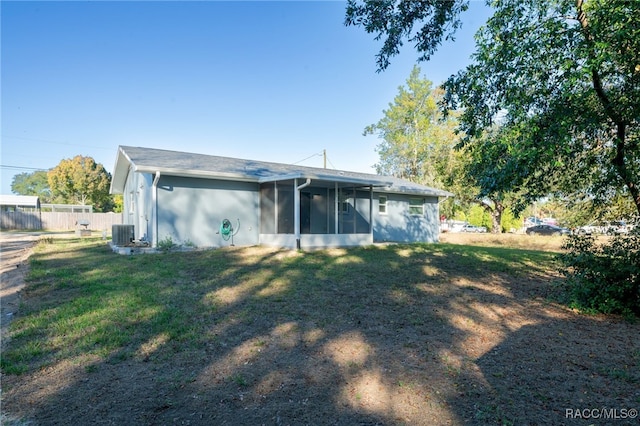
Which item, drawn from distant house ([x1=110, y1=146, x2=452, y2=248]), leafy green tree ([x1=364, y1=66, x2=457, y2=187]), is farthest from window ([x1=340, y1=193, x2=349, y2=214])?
leafy green tree ([x1=364, y1=66, x2=457, y2=187])

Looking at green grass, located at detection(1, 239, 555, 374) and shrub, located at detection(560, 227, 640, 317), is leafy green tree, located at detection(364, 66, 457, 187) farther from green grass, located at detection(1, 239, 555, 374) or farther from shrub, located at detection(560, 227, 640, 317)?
shrub, located at detection(560, 227, 640, 317)

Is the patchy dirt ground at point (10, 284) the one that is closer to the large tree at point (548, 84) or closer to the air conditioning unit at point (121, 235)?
the air conditioning unit at point (121, 235)

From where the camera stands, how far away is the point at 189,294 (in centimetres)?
589

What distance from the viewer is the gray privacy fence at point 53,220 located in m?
28.6

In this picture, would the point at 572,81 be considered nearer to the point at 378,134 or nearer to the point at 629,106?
the point at 629,106

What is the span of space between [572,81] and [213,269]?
7.30 meters

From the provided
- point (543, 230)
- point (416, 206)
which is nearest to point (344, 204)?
point (416, 206)

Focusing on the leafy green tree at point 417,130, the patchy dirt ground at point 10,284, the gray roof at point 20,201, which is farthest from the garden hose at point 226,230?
the gray roof at point 20,201

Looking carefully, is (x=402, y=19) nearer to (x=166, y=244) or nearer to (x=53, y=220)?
(x=166, y=244)

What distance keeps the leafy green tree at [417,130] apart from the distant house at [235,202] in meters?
15.0

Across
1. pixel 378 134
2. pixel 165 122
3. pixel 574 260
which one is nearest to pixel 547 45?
pixel 574 260

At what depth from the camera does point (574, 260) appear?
5.67 meters

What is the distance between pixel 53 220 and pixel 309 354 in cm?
3599

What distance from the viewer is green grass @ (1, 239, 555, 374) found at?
3.92 metres
